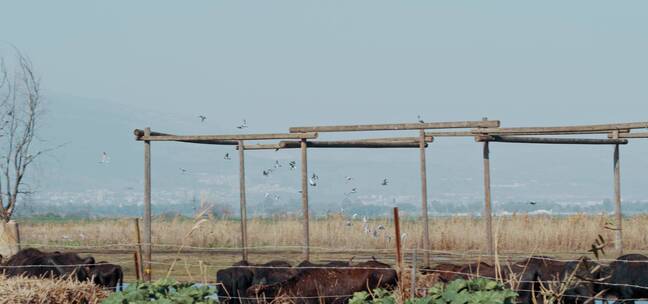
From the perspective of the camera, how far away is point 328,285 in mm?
17734

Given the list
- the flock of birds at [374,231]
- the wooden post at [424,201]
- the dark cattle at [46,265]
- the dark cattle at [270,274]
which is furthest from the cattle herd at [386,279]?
the flock of birds at [374,231]

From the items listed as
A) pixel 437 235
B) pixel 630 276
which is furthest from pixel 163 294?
pixel 437 235

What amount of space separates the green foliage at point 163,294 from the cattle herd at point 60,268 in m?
4.46

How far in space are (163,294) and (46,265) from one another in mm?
5266

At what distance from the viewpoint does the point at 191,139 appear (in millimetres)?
22500

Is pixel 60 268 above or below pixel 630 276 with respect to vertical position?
above

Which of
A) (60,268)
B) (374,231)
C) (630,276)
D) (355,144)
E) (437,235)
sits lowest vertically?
(630,276)

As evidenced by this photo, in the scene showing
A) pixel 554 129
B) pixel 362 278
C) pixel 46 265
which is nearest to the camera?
pixel 362 278

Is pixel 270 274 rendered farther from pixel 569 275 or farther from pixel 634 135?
pixel 634 135

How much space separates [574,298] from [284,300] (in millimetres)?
3894

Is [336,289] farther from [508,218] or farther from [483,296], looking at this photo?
[508,218]

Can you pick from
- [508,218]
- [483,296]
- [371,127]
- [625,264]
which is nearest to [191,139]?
[371,127]

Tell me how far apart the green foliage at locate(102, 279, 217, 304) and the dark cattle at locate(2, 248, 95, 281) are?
4453mm

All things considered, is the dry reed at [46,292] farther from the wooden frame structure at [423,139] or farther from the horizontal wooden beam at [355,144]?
the horizontal wooden beam at [355,144]
